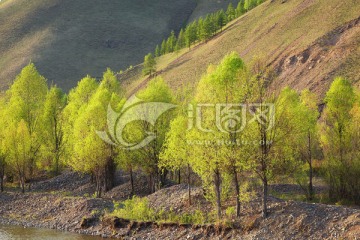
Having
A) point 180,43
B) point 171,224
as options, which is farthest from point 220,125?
point 180,43

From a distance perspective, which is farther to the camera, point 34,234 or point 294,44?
point 294,44

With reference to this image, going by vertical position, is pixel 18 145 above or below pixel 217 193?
above

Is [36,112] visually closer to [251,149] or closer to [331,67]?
[251,149]

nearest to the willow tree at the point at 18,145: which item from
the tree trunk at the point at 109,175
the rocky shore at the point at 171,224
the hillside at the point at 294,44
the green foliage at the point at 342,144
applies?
the rocky shore at the point at 171,224

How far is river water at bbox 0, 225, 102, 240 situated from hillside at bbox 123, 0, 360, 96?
1579 inches

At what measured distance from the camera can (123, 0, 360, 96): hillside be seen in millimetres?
91750

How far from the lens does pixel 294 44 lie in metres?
108

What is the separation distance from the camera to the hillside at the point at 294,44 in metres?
91.8

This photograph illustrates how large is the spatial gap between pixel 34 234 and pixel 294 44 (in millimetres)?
83126

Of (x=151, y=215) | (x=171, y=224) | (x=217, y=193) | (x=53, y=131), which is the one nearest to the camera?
(x=217, y=193)

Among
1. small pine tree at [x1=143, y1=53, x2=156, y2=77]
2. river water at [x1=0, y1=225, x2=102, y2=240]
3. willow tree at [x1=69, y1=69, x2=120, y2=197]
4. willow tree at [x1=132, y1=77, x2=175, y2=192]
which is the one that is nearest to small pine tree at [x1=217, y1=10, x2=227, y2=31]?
small pine tree at [x1=143, y1=53, x2=156, y2=77]

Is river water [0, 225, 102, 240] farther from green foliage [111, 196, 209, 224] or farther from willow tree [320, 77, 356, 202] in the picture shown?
willow tree [320, 77, 356, 202]

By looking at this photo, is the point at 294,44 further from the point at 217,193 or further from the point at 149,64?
the point at 217,193

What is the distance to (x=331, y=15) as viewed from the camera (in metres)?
111
